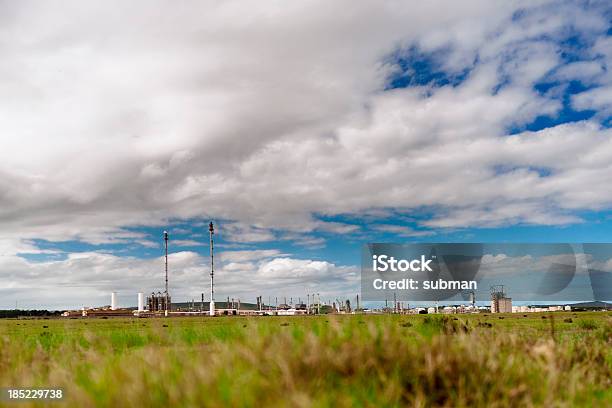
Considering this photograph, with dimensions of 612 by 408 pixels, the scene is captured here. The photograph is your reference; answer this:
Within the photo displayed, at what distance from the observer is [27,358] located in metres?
11.8

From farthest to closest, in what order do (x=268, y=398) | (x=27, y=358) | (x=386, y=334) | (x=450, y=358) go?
(x=27, y=358) < (x=386, y=334) < (x=450, y=358) < (x=268, y=398)

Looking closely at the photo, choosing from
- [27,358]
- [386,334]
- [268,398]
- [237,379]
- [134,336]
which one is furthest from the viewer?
[134,336]

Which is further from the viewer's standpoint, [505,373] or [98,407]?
[505,373]

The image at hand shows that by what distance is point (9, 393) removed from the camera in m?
7.66

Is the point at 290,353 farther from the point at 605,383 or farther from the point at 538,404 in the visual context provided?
the point at 605,383

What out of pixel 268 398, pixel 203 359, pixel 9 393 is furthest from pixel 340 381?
pixel 9 393

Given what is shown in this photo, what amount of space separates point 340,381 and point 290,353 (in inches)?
30.4

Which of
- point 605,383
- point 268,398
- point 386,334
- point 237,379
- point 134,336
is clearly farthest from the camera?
point 134,336

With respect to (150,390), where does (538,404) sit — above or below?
below

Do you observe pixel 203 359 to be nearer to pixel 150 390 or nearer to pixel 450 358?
pixel 150 390

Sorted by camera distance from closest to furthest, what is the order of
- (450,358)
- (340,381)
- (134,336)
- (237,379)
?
(237,379)
(340,381)
(450,358)
(134,336)

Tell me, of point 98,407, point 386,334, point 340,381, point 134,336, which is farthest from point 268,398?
point 134,336

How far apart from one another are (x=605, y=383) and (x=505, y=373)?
11.0 feet

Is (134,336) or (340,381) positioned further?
(134,336)
